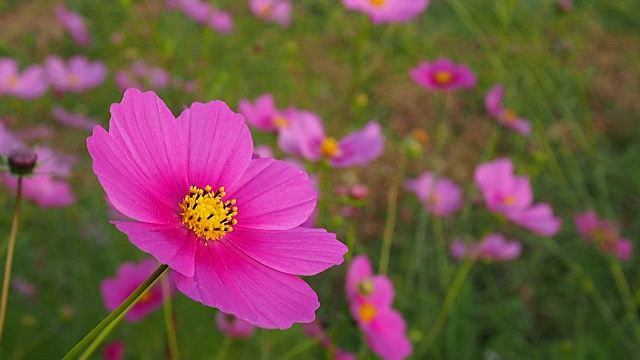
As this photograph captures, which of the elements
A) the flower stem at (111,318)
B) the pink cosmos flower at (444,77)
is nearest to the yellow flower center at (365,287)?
the flower stem at (111,318)

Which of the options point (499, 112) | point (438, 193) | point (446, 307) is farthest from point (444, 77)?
point (446, 307)

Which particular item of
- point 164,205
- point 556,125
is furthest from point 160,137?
point 556,125

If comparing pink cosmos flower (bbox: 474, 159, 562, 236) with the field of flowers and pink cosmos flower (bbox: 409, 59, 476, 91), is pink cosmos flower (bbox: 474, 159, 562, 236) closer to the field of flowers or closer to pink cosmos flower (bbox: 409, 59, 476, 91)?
the field of flowers

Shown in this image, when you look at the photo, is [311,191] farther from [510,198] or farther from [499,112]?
[499,112]

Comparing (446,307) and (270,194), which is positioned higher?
(270,194)

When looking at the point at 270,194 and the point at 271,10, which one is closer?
the point at 270,194

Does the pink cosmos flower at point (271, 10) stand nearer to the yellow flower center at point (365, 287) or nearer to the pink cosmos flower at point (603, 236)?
the pink cosmos flower at point (603, 236)

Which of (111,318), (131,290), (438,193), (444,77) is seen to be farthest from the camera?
(438,193)

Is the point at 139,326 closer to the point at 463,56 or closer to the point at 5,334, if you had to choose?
the point at 5,334
